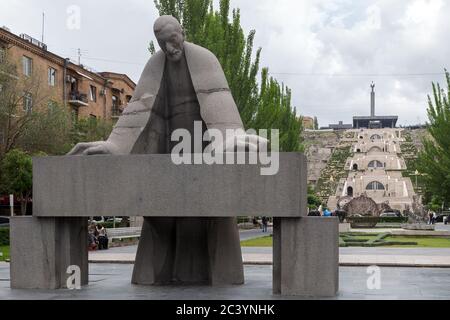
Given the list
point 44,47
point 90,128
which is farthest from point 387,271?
point 44,47

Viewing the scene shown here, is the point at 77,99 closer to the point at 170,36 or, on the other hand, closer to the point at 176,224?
the point at 176,224

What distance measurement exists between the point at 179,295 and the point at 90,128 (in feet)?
109

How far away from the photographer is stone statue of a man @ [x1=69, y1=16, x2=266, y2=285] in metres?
9.56

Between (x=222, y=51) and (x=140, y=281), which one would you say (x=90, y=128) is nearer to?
(x=222, y=51)

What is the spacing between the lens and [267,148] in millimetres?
8484

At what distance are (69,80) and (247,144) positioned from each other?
43211 millimetres

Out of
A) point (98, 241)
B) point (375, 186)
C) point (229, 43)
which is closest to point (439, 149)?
point (229, 43)

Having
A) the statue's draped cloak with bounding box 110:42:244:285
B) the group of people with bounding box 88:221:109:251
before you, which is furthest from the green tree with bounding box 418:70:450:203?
the statue's draped cloak with bounding box 110:42:244:285

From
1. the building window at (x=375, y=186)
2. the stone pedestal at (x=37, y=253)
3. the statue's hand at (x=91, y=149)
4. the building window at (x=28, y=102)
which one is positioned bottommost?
the building window at (x=375, y=186)

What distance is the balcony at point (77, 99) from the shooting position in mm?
49844

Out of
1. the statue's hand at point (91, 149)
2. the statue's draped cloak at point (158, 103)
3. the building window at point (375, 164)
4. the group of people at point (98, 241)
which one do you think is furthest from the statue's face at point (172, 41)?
the building window at point (375, 164)

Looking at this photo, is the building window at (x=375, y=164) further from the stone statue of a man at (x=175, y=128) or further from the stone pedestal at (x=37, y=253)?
the stone pedestal at (x=37, y=253)

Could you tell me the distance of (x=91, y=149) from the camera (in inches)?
351

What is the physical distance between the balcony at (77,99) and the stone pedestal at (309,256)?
→ 4309 cm
